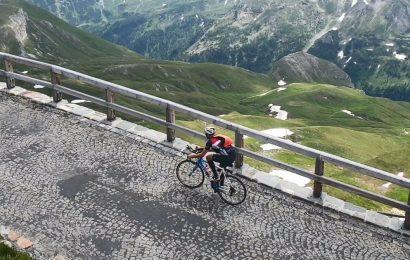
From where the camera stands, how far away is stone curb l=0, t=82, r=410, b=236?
15.9 metres

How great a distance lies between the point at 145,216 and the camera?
15.3m

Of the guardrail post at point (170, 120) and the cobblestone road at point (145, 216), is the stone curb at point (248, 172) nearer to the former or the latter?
the guardrail post at point (170, 120)

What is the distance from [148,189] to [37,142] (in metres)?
5.73

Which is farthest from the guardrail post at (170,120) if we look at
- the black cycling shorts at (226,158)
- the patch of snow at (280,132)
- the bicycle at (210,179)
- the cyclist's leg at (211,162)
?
the patch of snow at (280,132)

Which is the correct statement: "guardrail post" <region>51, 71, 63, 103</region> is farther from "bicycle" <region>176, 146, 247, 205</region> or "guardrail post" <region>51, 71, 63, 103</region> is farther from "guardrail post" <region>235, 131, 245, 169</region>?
"guardrail post" <region>235, 131, 245, 169</region>

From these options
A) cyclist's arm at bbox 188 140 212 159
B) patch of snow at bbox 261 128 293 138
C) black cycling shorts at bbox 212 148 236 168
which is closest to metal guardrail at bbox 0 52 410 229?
black cycling shorts at bbox 212 148 236 168

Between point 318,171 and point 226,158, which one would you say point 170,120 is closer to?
point 226,158

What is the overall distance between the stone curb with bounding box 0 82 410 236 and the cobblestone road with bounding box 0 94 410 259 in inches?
13.0

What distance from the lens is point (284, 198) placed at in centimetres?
1673

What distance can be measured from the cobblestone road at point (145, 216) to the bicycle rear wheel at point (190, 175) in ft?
0.83

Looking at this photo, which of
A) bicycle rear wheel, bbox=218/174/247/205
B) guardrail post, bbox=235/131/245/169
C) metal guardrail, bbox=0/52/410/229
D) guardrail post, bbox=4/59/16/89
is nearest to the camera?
metal guardrail, bbox=0/52/410/229

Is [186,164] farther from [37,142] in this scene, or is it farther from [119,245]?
[37,142]

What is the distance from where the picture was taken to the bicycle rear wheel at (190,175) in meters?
17.0

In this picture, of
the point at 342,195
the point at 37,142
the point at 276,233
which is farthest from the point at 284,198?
the point at 342,195
